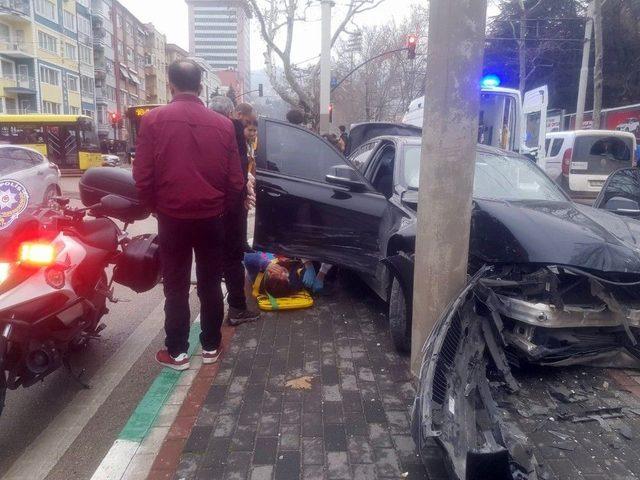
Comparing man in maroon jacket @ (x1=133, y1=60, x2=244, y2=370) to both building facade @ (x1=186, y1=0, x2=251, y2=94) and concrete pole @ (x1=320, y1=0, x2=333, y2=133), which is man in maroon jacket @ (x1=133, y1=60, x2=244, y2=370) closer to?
concrete pole @ (x1=320, y1=0, x2=333, y2=133)

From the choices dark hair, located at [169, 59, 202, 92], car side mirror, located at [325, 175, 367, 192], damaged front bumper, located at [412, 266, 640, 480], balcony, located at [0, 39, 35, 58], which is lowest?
damaged front bumper, located at [412, 266, 640, 480]

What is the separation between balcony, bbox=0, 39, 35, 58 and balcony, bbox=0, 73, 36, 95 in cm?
173

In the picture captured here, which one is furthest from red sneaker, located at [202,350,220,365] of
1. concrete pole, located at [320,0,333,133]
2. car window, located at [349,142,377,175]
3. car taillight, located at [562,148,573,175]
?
concrete pole, located at [320,0,333,133]

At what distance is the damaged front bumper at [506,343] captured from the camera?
2.17 meters

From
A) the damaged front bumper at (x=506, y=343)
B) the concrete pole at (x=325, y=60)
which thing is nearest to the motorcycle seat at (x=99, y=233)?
the damaged front bumper at (x=506, y=343)

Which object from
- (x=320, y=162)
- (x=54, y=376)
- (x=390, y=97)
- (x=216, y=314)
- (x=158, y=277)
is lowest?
(x=54, y=376)

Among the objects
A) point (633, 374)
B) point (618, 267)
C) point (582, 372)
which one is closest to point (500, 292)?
point (618, 267)

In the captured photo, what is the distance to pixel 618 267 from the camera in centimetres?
319

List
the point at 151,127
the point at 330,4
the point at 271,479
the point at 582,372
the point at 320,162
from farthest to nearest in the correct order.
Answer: the point at 330,4 → the point at 320,162 → the point at 582,372 → the point at 151,127 → the point at 271,479

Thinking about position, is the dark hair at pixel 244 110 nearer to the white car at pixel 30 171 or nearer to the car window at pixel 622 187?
the car window at pixel 622 187

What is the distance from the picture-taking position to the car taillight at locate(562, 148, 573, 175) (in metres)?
13.6

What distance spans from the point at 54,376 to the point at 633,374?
4.25 meters

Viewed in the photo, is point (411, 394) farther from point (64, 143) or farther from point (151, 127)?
point (64, 143)

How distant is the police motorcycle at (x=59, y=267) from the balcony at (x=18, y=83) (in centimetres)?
4539
